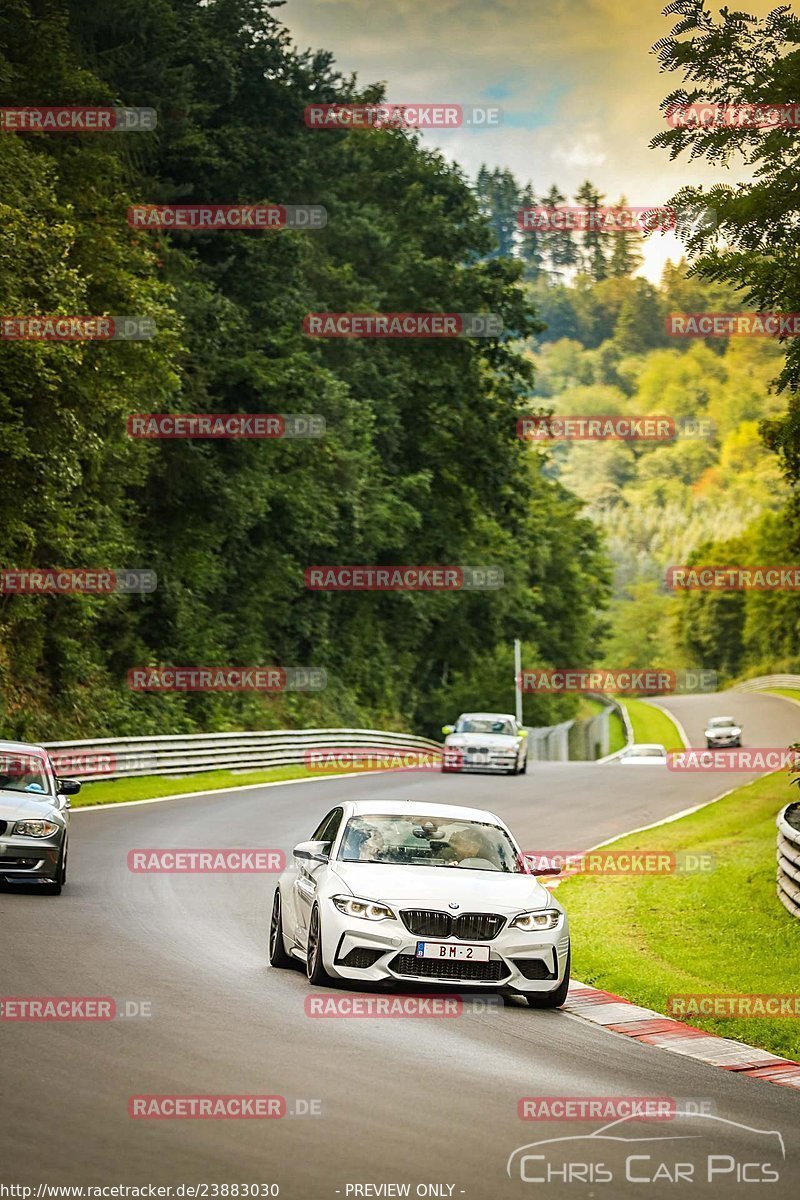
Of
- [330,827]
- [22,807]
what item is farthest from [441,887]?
[22,807]

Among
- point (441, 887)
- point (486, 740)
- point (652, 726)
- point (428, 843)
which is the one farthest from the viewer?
point (652, 726)

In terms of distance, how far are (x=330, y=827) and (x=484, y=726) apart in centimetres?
3185

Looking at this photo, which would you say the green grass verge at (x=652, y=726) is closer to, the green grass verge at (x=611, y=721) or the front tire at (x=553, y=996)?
the green grass verge at (x=611, y=721)

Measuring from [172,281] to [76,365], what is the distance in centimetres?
1416

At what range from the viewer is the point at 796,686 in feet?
375

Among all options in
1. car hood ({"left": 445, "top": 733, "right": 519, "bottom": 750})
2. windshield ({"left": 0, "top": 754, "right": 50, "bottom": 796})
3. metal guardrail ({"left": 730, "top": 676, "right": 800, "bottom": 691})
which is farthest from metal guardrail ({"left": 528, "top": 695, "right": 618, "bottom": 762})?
windshield ({"left": 0, "top": 754, "right": 50, "bottom": 796})

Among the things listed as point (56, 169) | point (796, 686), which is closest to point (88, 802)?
point (56, 169)

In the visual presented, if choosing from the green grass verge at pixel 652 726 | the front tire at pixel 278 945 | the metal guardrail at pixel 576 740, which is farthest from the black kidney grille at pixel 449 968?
the green grass verge at pixel 652 726

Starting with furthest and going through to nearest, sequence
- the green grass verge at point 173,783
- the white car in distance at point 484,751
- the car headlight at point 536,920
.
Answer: the white car in distance at point 484,751 → the green grass verge at point 173,783 → the car headlight at point 536,920

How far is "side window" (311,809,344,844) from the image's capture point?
43.8 feet

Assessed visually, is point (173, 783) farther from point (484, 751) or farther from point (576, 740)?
point (576, 740)

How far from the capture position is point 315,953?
1216cm

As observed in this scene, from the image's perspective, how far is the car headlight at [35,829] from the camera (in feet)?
56.4

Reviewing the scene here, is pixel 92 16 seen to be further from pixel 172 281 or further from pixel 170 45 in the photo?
pixel 172 281
